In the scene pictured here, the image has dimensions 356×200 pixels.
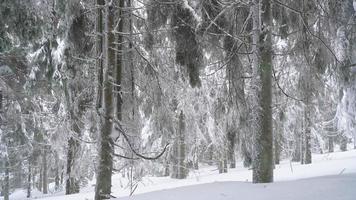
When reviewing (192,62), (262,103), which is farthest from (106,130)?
(262,103)

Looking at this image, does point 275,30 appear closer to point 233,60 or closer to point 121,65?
point 233,60

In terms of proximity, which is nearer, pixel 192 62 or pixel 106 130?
pixel 106 130

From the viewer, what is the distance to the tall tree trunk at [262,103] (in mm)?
4781

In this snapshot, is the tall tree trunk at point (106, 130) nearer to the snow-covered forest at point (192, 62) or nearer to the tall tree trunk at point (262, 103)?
the snow-covered forest at point (192, 62)

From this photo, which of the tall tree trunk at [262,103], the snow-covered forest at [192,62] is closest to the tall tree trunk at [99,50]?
the snow-covered forest at [192,62]

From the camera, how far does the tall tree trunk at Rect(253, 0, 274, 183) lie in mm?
4781

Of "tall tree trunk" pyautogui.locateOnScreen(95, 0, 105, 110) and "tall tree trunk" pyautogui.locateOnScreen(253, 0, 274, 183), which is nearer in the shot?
"tall tree trunk" pyautogui.locateOnScreen(253, 0, 274, 183)

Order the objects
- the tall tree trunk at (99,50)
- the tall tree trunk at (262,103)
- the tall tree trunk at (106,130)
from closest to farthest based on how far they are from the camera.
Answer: the tall tree trunk at (262,103), the tall tree trunk at (106,130), the tall tree trunk at (99,50)

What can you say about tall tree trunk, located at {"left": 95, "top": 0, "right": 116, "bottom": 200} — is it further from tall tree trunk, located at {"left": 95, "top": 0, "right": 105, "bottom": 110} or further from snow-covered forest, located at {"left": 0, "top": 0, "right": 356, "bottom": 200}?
tall tree trunk, located at {"left": 95, "top": 0, "right": 105, "bottom": 110}

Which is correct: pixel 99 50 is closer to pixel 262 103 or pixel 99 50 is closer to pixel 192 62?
pixel 192 62

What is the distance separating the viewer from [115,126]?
4.98m

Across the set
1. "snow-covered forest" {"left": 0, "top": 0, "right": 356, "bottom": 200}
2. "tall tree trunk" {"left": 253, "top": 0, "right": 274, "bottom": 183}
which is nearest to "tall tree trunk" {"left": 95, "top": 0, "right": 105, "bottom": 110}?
"snow-covered forest" {"left": 0, "top": 0, "right": 356, "bottom": 200}

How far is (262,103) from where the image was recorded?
190 inches

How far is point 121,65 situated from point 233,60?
203 centimetres
